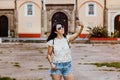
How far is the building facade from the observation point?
48031mm

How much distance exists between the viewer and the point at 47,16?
4844 cm

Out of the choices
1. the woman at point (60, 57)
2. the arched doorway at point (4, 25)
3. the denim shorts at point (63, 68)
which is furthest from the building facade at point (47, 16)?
the denim shorts at point (63, 68)

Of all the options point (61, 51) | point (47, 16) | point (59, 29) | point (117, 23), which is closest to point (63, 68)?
point (61, 51)

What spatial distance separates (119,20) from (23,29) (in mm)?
10623

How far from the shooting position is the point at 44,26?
48.3 m

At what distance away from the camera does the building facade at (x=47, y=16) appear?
158 ft

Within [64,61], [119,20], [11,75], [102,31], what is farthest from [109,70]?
[119,20]

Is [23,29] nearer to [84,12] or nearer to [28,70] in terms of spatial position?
[84,12]

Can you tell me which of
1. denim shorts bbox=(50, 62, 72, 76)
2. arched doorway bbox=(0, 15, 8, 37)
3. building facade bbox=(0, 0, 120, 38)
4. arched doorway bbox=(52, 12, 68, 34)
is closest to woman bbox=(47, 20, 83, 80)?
denim shorts bbox=(50, 62, 72, 76)

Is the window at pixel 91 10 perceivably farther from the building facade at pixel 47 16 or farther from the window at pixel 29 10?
the window at pixel 29 10

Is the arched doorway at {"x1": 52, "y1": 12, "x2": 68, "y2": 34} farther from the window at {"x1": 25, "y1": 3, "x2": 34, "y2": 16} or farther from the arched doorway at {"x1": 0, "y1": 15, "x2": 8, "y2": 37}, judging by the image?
the arched doorway at {"x1": 0, "y1": 15, "x2": 8, "y2": 37}

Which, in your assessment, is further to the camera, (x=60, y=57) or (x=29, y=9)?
(x=29, y=9)

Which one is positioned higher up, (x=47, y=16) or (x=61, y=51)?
(x=47, y=16)

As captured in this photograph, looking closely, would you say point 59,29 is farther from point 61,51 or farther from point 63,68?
point 63,68
